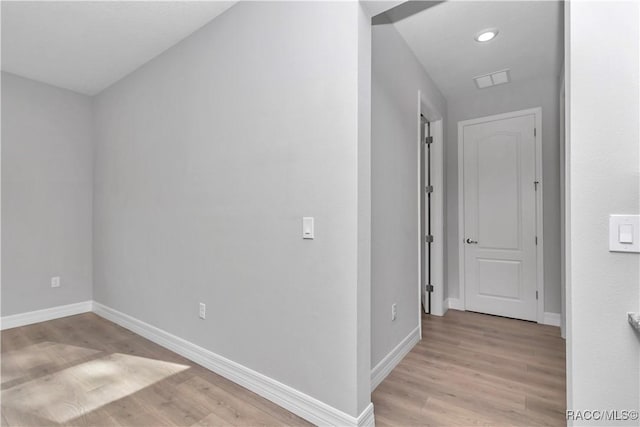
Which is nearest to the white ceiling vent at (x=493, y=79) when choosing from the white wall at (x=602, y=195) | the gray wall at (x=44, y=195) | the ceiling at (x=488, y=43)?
the ceiling at (x=488, y=43)

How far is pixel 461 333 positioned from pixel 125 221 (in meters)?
3.64

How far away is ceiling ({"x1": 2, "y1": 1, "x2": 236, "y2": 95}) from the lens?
2.33m

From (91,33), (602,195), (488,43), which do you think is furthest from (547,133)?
(91,33)

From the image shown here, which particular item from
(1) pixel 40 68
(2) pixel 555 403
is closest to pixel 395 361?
(2) pixel 555 403

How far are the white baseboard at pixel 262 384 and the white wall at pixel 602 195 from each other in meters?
1.08

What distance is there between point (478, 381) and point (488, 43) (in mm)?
2747

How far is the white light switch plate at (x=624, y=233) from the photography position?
1.04m

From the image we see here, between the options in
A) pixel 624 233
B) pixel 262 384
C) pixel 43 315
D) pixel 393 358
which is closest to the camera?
pixel 624 233

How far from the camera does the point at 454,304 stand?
3988 millimetres

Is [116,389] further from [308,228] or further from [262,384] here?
[308,228]

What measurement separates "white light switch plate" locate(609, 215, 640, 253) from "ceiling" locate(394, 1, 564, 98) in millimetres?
1951

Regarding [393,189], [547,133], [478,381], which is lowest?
[478,381]

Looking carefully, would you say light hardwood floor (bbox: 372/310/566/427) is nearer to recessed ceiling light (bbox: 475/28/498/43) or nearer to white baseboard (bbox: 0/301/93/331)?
recessed ceiling light (bbox: 475/28/498/43)

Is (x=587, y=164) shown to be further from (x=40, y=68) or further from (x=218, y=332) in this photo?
(x=40, y=68)
